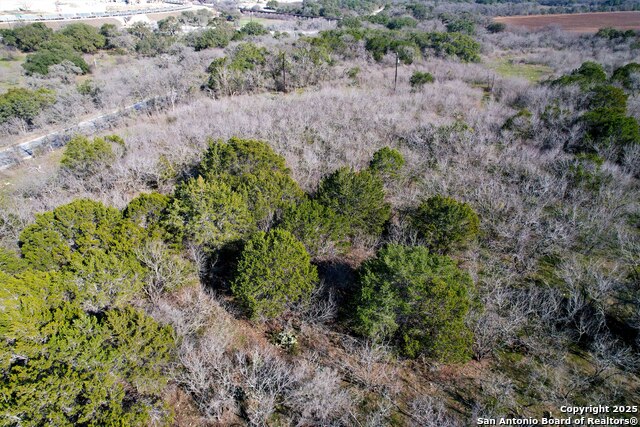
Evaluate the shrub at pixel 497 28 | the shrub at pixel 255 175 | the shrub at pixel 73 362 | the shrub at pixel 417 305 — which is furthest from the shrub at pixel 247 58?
the shrub at pixel 497 28

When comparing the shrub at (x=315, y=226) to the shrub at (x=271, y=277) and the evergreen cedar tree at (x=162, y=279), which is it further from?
the shrub at (x=271, y=277)

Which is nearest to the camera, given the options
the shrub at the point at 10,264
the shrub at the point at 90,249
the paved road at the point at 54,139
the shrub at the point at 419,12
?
the shrub at the point at 90,249

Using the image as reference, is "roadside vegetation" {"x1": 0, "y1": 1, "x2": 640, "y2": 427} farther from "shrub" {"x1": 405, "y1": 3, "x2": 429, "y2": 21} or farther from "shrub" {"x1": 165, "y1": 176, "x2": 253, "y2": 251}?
"shrub" {"x1": 405, "y1": 3, "x2": 429, "y2": 21}

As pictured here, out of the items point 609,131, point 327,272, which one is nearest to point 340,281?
point 327,272

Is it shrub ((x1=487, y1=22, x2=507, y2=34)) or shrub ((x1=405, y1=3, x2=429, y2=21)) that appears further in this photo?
shrub ((x1=405, y1=3, x2=429, y2=21))

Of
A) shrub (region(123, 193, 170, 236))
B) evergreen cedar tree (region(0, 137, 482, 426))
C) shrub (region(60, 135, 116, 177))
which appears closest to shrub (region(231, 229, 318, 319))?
evergreen cedar tree (region(0, 137, 482, 426))

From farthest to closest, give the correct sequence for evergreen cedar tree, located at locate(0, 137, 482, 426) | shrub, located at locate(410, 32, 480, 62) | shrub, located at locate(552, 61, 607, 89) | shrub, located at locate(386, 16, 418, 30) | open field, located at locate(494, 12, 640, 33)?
shrub, located at locate(386, 16, 418, 30), open field, located at locate(494, 12, 640, 33), shrub, located at locate(410, 32, 480, 62), shrub, located at locate(552, 61, 607, 89), evergreen cedar tree, located at locate(0, 137, 482, 426)

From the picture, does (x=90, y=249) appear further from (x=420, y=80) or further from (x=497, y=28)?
(x=497, y=28)
